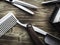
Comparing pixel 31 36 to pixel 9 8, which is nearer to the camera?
pixel 31 36

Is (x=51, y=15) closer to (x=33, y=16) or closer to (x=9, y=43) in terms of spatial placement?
(x=33, y=16)

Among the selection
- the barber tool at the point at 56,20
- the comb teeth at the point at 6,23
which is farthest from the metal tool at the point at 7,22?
the barber tool at the point at 56,20

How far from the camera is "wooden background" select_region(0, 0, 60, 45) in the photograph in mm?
1010

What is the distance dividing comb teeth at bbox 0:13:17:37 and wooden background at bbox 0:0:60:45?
3 cm

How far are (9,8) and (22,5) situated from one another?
0.38ft

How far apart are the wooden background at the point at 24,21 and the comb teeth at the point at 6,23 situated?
25 mm

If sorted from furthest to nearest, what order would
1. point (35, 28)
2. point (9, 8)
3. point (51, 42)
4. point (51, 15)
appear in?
point (9, 8), point (51, 15), point (35, 28), point (51, 42)

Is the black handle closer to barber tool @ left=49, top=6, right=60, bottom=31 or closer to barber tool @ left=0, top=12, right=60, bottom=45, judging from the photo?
barber tool @ left=0, top=12, right=60, bottom=45

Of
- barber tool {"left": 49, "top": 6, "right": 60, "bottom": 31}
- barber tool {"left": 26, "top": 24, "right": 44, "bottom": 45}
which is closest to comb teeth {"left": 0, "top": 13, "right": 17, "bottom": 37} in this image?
barber tool {"left": 26, "top": 24, "right": 44, "bottom": 45}

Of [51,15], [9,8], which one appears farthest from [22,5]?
[51,15]

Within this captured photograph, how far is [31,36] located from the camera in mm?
994

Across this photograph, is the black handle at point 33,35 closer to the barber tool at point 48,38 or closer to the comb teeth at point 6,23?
the barber tool at point 48,38

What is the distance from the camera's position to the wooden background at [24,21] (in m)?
1.01

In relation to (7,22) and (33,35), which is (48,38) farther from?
(7,22)
